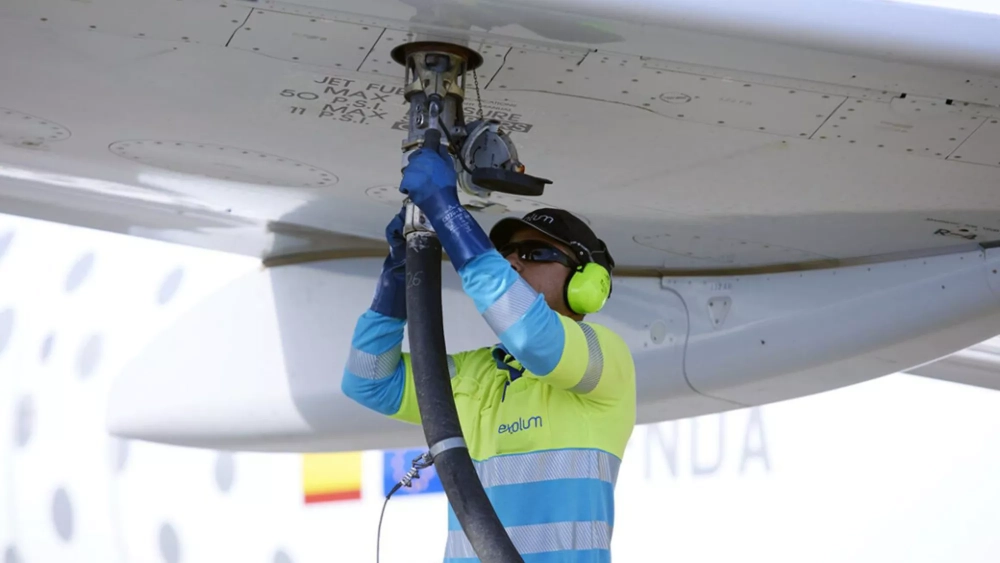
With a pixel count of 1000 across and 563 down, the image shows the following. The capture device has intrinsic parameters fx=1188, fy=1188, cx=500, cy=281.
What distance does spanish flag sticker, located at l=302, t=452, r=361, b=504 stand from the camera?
6465 millimetres

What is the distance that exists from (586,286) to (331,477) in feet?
14.3

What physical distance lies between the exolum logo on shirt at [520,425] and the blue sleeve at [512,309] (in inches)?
9.8

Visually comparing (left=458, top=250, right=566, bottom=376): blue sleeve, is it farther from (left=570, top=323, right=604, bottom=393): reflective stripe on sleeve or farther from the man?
(left=570, top=323, right=604, bottom=393): reflective stripe on sleeve

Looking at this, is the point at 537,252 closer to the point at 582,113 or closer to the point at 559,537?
the point at 582,113

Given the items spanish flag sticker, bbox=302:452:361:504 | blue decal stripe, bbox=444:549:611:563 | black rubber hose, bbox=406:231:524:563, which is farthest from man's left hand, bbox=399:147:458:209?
spanish flag sticker, bbox=302:452:361:504

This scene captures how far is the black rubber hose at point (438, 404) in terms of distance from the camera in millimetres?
2191

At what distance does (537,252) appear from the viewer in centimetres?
269

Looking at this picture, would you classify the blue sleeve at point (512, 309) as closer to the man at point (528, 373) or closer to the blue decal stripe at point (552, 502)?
the man at point (528, 373)

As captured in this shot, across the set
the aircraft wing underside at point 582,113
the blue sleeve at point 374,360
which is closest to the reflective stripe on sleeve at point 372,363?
the blue sleeve at point 374,360

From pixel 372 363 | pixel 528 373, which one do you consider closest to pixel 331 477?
pixel 372 363

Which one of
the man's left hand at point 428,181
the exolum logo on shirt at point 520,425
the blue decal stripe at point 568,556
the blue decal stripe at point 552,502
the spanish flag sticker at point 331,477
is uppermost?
the spanish flag sticker at point 331,477

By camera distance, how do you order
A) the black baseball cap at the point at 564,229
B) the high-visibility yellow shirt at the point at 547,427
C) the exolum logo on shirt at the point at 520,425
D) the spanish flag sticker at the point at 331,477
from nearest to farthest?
the high-visibility yellow shirt at the point at 547,427 < the exolum logo on shirt at the point at 520,425 < the black baseball cap at the point at 564,229 < the spanish flag sticker at the point at 331,477

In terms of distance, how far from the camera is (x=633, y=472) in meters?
7.61

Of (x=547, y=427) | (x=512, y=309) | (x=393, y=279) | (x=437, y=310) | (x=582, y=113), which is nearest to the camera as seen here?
(x=512, y=309)
